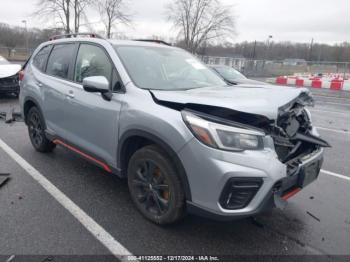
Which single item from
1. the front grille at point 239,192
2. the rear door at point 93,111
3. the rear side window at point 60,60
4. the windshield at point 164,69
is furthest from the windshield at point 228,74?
the front grille at point 239,192

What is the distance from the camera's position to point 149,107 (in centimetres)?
296

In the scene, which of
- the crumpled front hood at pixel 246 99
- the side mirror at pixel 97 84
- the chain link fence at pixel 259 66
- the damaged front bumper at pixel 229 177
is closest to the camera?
the damaged front bumper at pixel 229 177

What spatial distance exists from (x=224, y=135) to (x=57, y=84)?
2.74 metres

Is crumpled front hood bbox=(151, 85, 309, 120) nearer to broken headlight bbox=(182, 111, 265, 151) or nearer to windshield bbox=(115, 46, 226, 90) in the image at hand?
broken headlight bbox=(182, 111, 265, 151)

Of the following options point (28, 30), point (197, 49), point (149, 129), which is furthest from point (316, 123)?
point (28, 30)

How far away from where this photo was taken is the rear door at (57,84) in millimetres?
4195

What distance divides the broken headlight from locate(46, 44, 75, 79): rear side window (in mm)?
2414

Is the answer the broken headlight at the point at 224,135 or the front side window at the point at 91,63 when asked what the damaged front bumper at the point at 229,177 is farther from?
the front side window at the point at 91,63

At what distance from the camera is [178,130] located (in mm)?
2656

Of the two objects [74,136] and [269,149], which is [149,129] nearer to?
[269,149]

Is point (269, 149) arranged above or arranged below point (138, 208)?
above

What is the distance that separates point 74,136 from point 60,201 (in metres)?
0.87

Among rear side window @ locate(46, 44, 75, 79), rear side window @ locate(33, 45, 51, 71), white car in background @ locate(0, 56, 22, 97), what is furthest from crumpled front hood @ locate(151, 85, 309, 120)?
white car in background @ locate(0, 56, 22, 97)

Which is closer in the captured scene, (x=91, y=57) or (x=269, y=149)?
(x=269, y=149)
